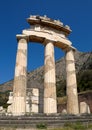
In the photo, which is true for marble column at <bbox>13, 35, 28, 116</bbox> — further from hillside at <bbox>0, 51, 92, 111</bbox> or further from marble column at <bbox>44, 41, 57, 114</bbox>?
hillside at <bbox>0, 51, 92, 111</bbox>

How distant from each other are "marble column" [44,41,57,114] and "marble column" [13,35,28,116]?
89.0 inches

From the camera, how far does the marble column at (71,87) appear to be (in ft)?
76.8

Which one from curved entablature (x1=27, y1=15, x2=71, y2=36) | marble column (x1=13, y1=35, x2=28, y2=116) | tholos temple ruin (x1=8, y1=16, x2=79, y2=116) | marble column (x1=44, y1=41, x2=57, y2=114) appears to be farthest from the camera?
curved entablature (x1=27, y1=15, x2=71, y2=36)

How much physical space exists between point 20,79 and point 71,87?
6.41 metres

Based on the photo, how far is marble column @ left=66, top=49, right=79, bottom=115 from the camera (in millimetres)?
23406

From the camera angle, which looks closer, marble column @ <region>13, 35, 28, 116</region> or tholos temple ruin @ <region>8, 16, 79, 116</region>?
marble column @ <region>13, 35, 28, 116</region>

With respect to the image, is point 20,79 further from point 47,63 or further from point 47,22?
point 47,22

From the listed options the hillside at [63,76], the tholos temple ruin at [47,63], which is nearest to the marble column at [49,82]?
the tholos temple ruin at [47,63]

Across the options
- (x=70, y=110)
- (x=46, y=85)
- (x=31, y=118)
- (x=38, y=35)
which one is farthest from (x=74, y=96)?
(x=31, y=118)

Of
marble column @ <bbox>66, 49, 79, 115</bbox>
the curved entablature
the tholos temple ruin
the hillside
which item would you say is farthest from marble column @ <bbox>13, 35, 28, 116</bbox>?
the hillside

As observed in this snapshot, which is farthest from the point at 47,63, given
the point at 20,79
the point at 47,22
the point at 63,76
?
the point at 63,76

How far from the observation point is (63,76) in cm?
9294

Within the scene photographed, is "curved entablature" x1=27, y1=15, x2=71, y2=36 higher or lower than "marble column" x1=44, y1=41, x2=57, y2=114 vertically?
higher

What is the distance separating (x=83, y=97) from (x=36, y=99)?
15.3 m
